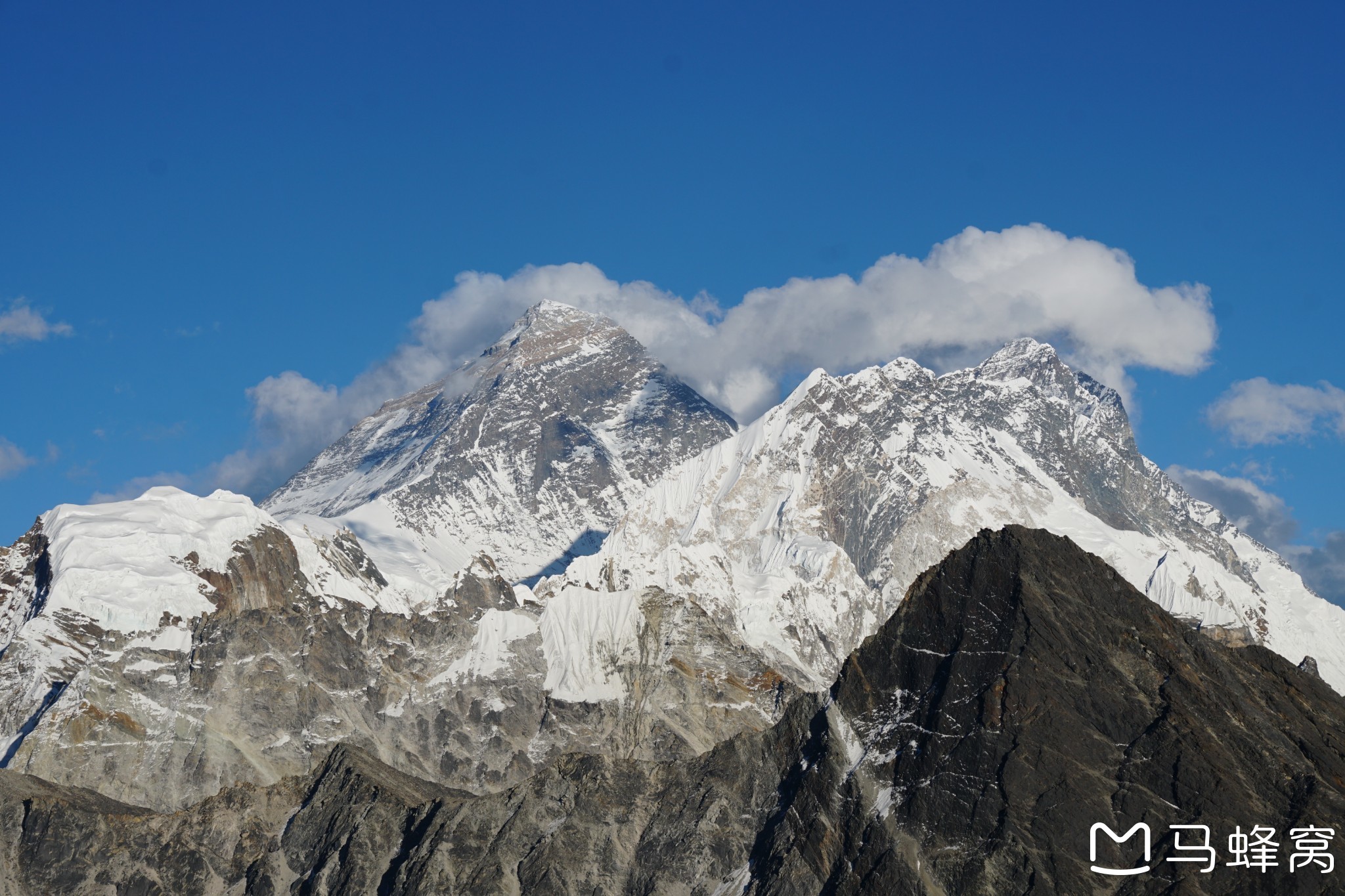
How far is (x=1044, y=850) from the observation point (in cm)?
15038

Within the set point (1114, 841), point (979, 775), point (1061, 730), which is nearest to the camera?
point (1114, 841)

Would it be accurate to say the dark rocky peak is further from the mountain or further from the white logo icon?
the white logo icon

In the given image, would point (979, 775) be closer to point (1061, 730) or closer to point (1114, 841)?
point (1061, 730)

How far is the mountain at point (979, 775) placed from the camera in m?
150

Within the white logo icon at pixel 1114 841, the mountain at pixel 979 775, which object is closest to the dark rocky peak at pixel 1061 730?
the mountain at pixel 979 775

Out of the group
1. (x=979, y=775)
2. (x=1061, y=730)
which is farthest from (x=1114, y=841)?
(x=979, y=775)

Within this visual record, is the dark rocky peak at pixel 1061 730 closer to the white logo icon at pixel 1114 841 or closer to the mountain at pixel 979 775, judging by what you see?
the mountain at pixel 979 775

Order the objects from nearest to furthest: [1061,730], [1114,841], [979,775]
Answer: [1114,841] → [1061,730] → [979,775]

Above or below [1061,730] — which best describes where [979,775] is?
below

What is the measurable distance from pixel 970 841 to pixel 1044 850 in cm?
620

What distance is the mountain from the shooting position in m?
150

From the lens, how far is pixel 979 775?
516ft

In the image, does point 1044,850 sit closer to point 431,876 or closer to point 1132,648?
point 1132,648

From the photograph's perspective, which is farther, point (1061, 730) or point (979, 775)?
point (979, 775)
